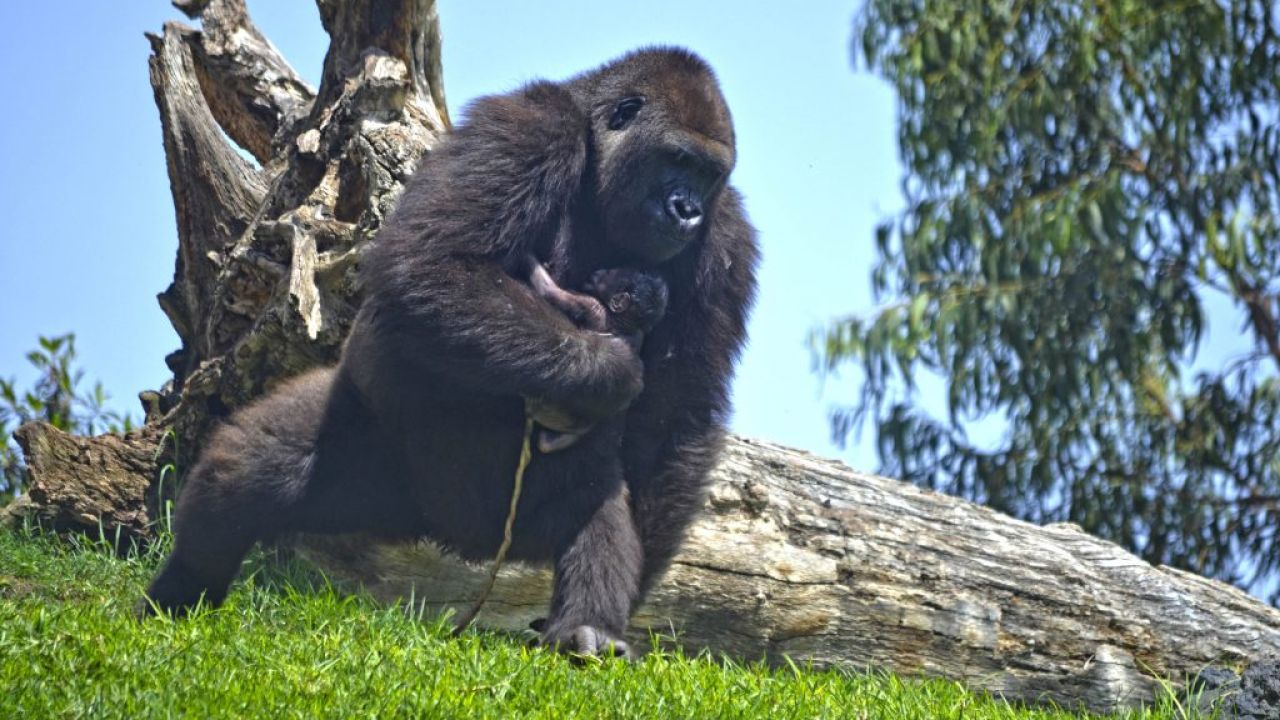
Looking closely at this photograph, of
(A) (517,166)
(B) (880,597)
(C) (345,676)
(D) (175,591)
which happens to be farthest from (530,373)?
(B) (880,597)

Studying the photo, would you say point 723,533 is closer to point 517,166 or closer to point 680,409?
point 680,409


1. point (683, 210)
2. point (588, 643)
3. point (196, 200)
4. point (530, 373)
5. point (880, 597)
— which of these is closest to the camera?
point (588, 643)

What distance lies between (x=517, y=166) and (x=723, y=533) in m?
2.14

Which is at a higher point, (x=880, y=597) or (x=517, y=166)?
(x=517, y=166)

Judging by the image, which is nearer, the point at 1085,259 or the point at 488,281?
the point at 488,281

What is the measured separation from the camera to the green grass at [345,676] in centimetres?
441

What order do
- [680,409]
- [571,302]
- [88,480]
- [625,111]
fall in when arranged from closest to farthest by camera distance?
1. [571,302]
2. [680,409]
3. [625,111]
4. [88,480]

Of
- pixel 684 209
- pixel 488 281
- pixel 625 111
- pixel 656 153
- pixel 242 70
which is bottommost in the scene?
pixel 488 281

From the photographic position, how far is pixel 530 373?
5688 mm

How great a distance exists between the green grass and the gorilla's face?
5.93ft

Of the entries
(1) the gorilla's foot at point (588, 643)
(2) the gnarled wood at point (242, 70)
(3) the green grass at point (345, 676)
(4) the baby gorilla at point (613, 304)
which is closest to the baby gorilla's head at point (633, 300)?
(4) the baby gorilla at point (613, 304)

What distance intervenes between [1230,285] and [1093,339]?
1.47 meters

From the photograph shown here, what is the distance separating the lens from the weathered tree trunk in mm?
6883

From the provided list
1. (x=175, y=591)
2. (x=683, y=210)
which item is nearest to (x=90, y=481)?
(x=175, y=591)
